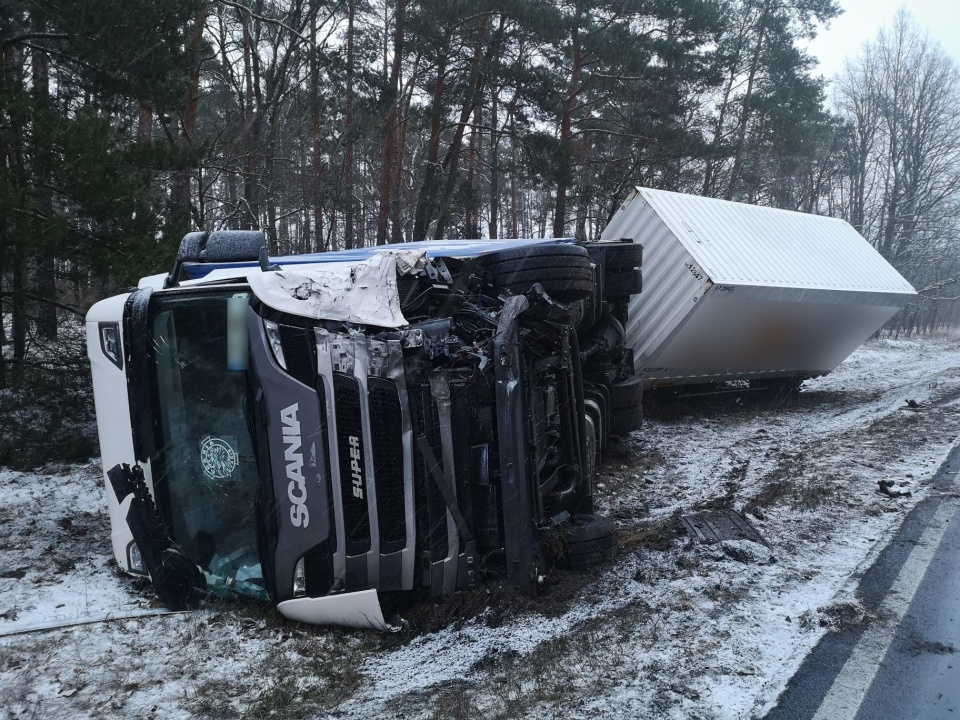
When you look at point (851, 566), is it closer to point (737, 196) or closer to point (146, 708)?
point (146, 708)

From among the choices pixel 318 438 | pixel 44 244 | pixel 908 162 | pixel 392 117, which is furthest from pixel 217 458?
pixel 908 162

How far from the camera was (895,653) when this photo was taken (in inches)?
124

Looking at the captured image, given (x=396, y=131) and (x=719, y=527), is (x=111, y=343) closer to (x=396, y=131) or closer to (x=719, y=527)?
(x=719, y=527)

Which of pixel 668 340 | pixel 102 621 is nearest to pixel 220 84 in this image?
pixel 668 340

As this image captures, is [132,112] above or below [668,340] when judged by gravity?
above

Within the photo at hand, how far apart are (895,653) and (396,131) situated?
1731 cm

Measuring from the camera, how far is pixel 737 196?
24.7m

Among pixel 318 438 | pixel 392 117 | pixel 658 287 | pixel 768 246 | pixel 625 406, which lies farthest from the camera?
pixel 392 117

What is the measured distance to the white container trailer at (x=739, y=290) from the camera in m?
7.68

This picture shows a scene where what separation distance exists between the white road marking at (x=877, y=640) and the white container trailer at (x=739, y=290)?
3.53 meters

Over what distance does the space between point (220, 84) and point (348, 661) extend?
17.2m

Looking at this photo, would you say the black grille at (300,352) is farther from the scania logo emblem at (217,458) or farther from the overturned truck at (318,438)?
the scania logo emblem at (217,458)

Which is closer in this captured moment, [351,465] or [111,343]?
[351,465]

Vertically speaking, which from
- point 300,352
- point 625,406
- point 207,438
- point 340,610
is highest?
point 300,352
